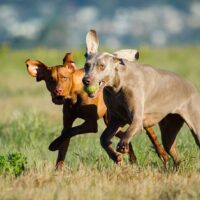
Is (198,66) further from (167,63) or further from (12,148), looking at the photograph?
(12,148)

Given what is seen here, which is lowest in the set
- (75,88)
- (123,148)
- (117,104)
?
(123,148)

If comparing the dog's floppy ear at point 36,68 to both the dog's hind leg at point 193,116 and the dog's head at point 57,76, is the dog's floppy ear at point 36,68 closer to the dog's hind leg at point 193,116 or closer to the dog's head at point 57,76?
the dog's head at point 57,76

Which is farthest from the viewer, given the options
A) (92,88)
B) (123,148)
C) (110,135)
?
(110,135)

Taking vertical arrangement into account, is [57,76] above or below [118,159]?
above

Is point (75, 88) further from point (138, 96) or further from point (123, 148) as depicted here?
point (123, 148)

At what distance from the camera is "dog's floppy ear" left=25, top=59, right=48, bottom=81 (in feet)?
34.6

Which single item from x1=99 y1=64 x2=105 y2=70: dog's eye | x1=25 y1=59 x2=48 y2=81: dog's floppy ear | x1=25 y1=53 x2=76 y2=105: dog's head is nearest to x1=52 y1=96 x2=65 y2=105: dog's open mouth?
x1=25 y1=53 x2=76 y2=105: dog's head

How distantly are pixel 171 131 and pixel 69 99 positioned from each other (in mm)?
1347

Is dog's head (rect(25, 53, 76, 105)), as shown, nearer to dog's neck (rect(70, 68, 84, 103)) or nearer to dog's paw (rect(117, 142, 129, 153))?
dog's neck (rect(70, 68, 84, 103))

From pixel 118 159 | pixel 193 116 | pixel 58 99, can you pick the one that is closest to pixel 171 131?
pixel 193 116

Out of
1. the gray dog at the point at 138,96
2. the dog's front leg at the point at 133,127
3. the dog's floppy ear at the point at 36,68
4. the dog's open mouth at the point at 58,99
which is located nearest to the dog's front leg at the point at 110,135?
the gray dog at the point at 138,96

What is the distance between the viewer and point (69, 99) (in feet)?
34.4

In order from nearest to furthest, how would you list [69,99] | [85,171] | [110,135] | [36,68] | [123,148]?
[123,148] < [85,171] < [110,135] < [69,99] < [36,68]

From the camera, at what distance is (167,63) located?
35531mm
